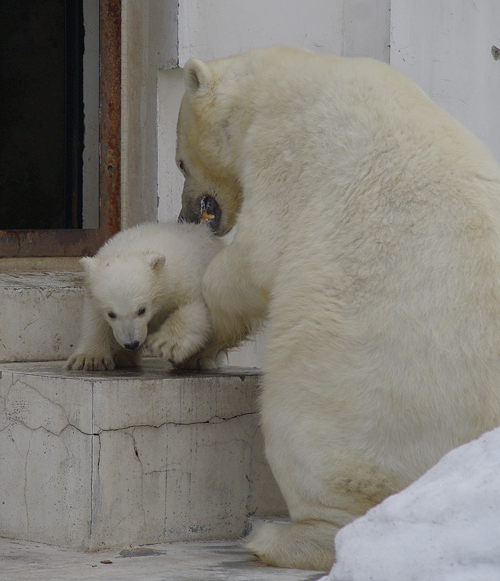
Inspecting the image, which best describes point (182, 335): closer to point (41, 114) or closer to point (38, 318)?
point (38, 318)

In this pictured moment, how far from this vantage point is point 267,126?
322 centimetres

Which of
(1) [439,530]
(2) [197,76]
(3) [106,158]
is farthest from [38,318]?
(1) [439,530]

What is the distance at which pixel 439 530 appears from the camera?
1.85 m

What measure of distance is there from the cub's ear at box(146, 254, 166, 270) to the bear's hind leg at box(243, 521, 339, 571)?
1.08 m

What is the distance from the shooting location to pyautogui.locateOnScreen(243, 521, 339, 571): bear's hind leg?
2.77 metres

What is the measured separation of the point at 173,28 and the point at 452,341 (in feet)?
8.72

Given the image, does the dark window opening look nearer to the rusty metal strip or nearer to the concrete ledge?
the rusty metal strip

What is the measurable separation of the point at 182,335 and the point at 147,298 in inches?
8.0

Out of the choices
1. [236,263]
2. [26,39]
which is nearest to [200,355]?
[236,263]

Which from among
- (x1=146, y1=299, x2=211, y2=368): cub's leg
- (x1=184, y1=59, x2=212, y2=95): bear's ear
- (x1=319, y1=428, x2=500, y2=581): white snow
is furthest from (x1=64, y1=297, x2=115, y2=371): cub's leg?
(x1=319, y1=428, x2=500, y2=581): white snow

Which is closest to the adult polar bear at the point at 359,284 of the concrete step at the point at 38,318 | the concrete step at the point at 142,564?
the concrete step at the point at 142,564

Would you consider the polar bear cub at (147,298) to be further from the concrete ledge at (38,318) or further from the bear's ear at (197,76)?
the bear's ear at (197,76)

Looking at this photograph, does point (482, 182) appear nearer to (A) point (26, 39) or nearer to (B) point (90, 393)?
(B) point (90, 393)

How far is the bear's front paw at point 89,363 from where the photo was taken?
353 centimetres
